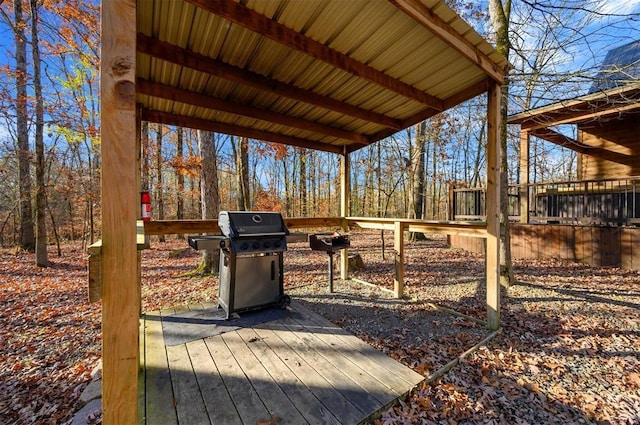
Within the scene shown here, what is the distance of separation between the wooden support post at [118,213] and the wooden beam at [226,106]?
7.23 ft

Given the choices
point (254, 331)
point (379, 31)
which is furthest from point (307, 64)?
point (254, 331)

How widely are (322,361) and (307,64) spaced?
9.76 ft

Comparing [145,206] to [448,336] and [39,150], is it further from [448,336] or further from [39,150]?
[39,150]

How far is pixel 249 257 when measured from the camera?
10.7ft

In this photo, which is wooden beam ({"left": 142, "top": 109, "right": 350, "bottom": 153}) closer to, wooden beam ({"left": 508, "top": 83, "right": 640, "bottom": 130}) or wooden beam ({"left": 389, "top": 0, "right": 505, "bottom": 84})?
wooden beam ({"left": 389, "top": 0, "right": 505, "bottom": 84})

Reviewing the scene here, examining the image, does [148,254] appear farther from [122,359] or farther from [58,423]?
[122,359]

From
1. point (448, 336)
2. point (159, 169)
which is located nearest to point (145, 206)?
point (448, 336)

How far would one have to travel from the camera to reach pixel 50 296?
174 inches

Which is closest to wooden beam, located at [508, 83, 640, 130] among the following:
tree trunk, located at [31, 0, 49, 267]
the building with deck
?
the building with deck

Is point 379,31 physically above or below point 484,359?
above

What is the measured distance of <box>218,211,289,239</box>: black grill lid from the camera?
118 inches

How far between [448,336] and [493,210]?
1.45 meters

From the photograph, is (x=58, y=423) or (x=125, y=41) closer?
(x=125, y=41)

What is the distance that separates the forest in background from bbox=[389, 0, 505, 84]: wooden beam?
1.30ft
